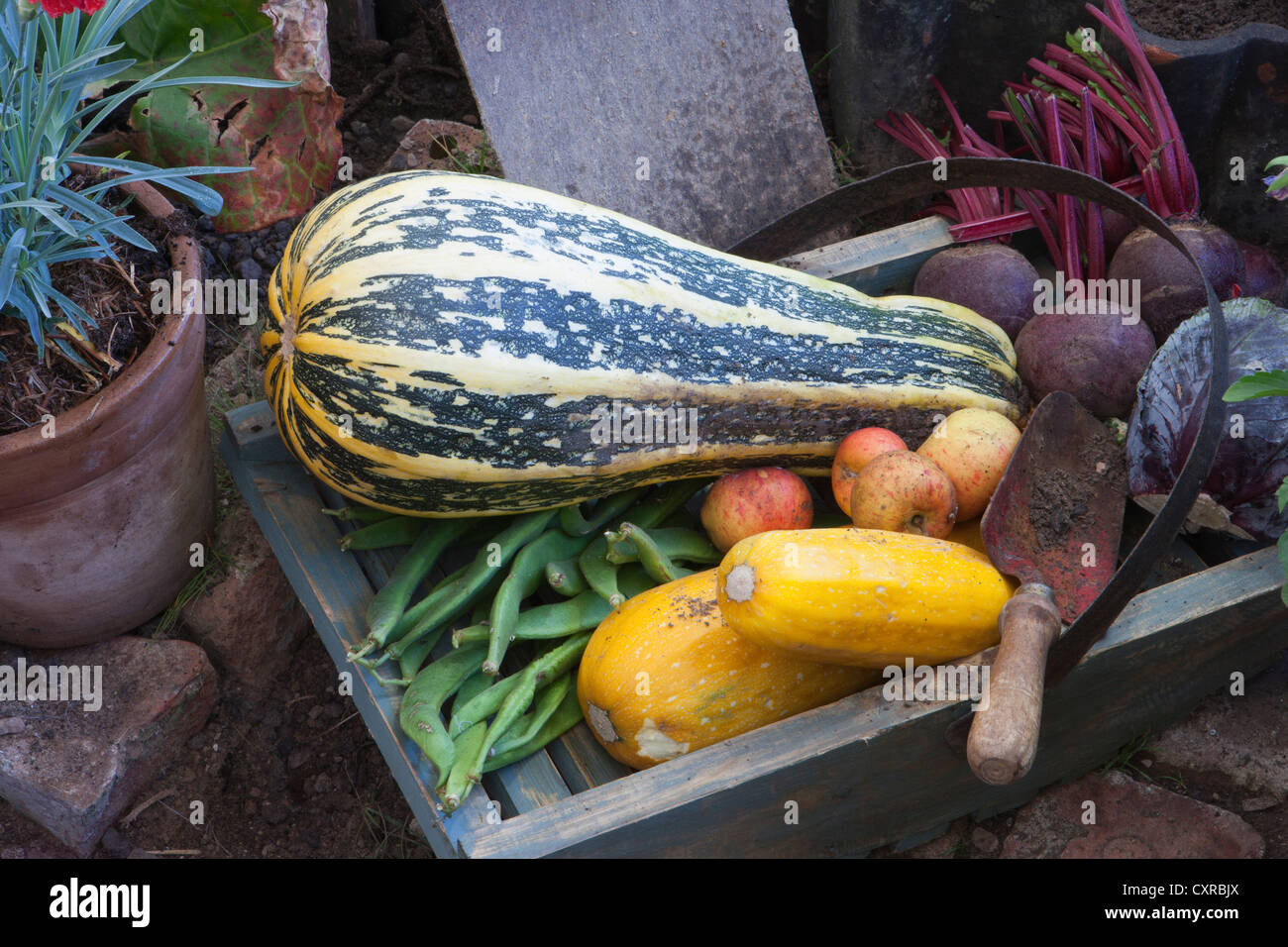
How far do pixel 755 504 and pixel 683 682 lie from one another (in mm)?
391

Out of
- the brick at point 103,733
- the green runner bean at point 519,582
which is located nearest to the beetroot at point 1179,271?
the green runner bean at point 519,582

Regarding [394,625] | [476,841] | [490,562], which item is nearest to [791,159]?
[490,562]

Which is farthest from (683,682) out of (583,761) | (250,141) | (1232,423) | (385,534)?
(250,141)

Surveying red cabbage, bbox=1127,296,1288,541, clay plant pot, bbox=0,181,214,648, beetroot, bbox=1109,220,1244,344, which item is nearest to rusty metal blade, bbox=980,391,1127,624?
red cabbage, bbox=1127,296,1288,541

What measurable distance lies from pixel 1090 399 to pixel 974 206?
636mm

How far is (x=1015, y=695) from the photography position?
58.1 inches

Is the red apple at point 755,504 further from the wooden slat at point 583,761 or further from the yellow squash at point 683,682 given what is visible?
the wooden slat at point 583,761

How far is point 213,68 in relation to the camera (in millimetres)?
2539

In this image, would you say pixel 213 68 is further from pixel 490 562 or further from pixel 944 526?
pixel 944 526

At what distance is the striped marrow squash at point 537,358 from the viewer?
1.77 meters

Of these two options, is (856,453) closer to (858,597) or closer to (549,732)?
(858,597)

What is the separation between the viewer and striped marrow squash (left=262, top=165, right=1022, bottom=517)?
5.79ft

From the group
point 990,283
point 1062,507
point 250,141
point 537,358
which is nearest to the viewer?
point 537,358
